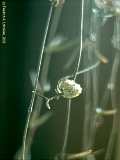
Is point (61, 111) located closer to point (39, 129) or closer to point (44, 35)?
point (39, 129)

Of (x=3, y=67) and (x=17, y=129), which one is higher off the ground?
(x=3, y=67)

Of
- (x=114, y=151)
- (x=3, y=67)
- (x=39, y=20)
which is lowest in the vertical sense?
(x=114, y=151)

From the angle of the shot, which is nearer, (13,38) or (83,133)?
(13,38)

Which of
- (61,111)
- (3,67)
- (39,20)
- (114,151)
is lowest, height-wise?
(114,151)

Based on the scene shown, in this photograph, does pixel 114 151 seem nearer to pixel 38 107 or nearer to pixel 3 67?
pixel 38 107

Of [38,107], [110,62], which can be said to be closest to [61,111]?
[38,107]

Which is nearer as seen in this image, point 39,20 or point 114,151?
point 39,20

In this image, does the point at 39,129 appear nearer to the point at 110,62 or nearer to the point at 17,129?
the point at 17,129

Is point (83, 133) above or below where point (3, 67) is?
below
